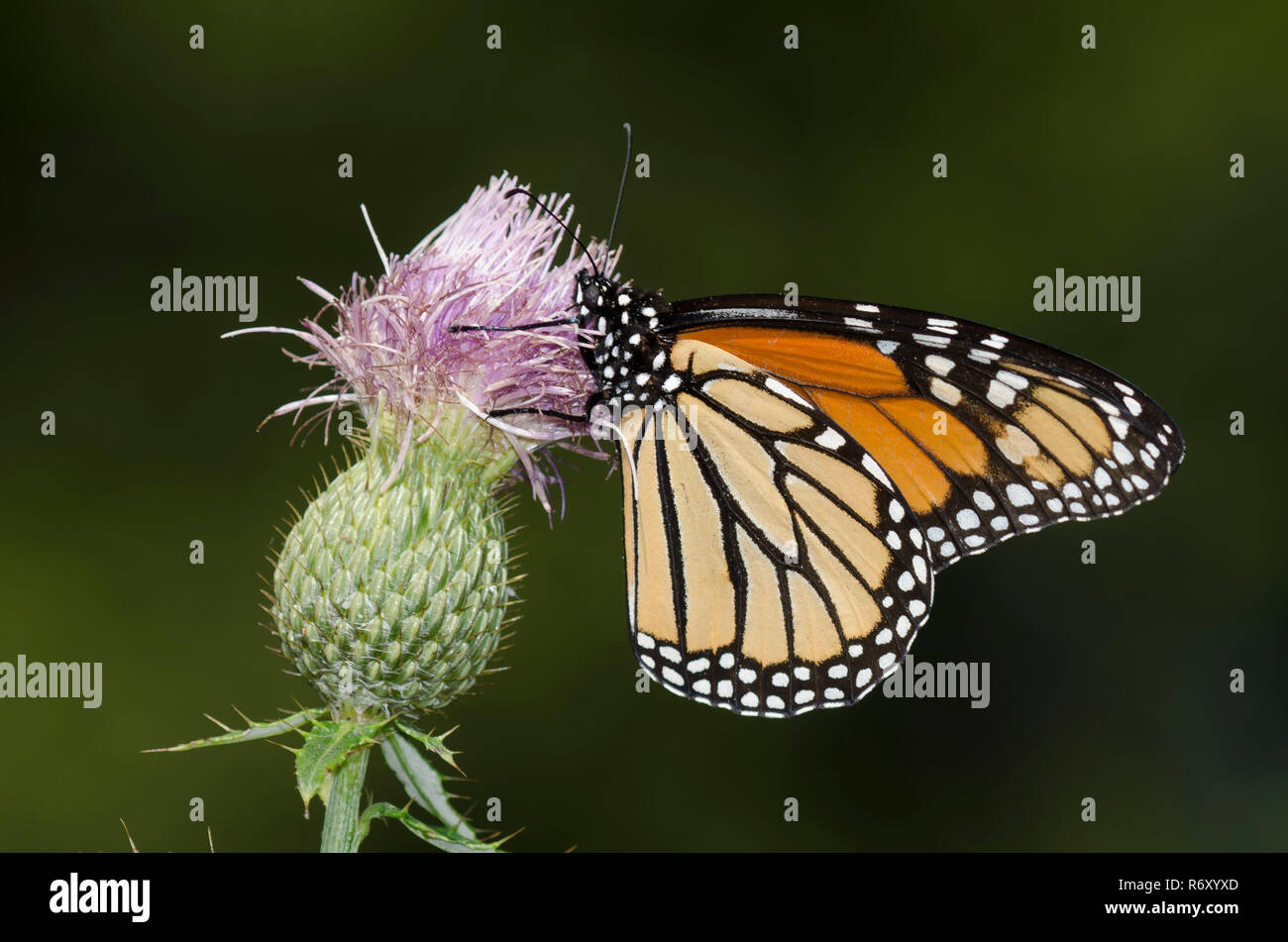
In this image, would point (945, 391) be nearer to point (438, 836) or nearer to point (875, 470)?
point (875, 470)

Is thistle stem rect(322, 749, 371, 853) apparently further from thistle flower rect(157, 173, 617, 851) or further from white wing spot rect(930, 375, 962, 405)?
white wing spot rect(930, 375, 962, 405)

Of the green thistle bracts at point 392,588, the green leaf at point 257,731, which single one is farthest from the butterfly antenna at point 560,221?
the green leaf at point 257,731

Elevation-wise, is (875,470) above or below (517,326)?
below

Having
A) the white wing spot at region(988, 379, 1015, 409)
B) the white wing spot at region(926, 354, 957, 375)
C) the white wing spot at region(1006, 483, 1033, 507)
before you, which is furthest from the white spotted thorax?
the white wing spot at region(1006, 483, 1033, 507)

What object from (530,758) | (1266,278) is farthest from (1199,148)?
(530,758)

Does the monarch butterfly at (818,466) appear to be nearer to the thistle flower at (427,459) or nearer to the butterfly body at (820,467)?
the butterfly body at (820,467)

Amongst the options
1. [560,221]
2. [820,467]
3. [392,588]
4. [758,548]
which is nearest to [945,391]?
[820,467]
